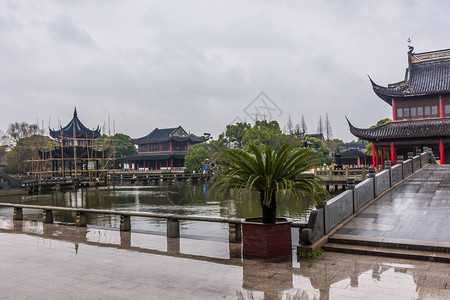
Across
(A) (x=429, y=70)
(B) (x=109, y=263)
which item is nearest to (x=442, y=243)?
(B) (x=109, y=263)

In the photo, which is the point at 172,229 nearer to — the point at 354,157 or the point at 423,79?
the point at 423,79

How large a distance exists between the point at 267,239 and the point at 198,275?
1.67m

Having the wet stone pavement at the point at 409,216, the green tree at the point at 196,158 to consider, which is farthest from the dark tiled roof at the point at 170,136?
the wet stone pavement at the point at 409,216

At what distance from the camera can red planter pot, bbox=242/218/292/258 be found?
752 cm

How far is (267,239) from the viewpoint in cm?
752

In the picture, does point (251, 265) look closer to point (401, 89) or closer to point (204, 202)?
point (204, 202)

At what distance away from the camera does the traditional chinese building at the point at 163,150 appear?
7256 cm

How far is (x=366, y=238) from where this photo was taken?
8312mm

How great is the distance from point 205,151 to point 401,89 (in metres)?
34.1

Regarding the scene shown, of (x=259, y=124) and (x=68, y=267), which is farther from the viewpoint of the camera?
(x=259, y=124)

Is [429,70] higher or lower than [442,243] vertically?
higher

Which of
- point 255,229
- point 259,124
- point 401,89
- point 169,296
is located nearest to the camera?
point 169,296

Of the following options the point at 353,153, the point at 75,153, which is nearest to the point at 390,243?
the point at 75,153

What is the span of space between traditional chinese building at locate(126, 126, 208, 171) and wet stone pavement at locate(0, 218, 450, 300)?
62.6 metres
